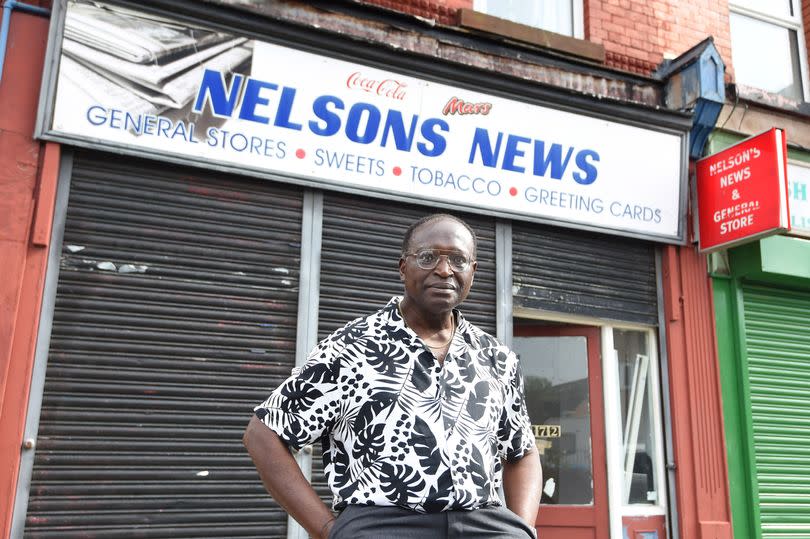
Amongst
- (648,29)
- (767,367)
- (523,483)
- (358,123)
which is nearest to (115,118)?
(358,123)

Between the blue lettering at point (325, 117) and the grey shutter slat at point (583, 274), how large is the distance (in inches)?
63.7

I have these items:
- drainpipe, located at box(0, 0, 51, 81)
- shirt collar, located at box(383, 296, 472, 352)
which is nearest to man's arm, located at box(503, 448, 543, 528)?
shirt collar, located at box(383, 296, 472, 352)

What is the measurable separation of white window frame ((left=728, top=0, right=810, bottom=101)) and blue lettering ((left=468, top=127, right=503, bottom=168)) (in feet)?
11.6

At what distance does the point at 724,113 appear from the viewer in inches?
249

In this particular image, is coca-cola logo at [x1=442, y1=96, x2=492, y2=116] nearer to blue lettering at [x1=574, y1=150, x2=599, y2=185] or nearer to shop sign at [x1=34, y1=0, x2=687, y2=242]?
shop sign at [x1=34, y1=0, x2=687, y2=242]

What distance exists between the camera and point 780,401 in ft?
20.2

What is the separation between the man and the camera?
1.76m

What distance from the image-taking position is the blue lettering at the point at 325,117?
16.0 feet

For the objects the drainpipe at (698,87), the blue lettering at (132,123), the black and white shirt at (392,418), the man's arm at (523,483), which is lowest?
the man's arm at (523,483)

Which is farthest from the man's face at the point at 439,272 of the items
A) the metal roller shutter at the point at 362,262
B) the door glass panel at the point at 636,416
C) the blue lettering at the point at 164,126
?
the door glass panel at the point at 636,416

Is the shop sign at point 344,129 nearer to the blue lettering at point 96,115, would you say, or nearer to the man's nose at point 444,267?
the blue lettering at point 96,115

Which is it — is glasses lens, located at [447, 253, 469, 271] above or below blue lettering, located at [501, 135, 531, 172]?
below

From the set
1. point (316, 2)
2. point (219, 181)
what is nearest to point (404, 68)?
point (316, 2)

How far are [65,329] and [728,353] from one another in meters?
5.05
